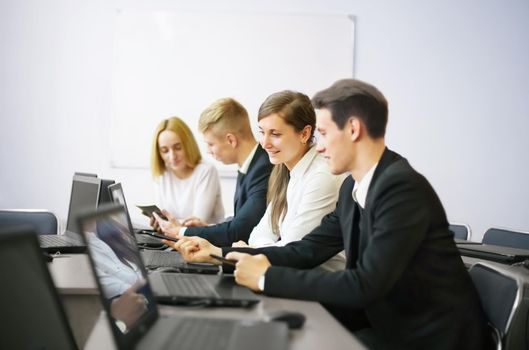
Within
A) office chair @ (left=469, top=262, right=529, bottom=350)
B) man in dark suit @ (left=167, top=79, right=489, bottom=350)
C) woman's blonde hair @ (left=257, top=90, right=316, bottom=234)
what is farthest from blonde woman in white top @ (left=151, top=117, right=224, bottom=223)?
office chair @ (left=469, top=262, right=529, bottom=350)

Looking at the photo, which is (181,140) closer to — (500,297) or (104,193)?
(104,193)

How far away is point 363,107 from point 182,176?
83.8 inches

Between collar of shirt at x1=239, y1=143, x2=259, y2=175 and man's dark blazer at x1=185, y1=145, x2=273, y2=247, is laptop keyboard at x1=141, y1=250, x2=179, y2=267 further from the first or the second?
collar of shirt at x1=239, y1=143, x2=259, y2=175

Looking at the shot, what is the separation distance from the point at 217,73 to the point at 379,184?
3.35 m

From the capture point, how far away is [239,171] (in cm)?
316

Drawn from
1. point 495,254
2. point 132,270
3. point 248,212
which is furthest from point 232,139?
point 132,270

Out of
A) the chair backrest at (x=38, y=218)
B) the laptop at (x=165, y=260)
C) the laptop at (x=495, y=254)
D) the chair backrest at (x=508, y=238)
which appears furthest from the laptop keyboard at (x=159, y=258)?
the chair backrest at (x=508, y=238)

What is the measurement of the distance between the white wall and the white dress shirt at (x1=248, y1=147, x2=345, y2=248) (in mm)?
2544

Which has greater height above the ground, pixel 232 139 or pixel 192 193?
pixel 232 139

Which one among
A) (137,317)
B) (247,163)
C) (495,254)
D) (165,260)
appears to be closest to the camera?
(137,317)

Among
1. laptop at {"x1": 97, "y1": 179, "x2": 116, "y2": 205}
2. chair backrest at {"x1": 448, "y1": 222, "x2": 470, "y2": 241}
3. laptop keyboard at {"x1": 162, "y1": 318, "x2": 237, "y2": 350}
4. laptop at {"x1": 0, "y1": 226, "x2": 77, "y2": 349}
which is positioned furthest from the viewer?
chair backrest at {"x1": 448, "y1": 222, "x2": 470, "y2": 241}

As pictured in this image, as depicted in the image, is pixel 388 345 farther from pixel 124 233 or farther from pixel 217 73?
pixel 217 73

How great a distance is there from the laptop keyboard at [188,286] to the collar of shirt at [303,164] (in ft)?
2.28

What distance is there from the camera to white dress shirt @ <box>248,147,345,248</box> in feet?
7.31
